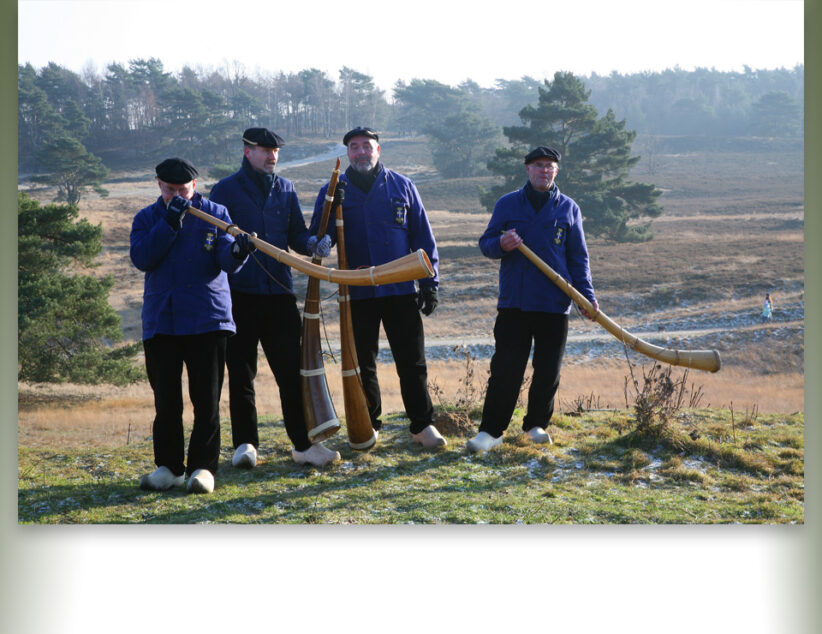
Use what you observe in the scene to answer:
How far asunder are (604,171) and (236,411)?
1039cm

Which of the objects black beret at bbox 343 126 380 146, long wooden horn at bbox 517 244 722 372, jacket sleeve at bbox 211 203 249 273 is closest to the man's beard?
black beret at bbox 343 126 380 146

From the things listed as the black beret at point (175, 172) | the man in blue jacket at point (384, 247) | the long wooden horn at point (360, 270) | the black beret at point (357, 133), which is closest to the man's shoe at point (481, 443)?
the man in blue jacket at point (384, 247)

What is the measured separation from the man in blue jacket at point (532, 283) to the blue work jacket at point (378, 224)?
41 centimetres

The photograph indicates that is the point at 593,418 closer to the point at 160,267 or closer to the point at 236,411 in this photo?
the point at 236,411

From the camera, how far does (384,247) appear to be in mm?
4004

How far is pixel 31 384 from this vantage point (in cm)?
616

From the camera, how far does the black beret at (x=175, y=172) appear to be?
11.2ft

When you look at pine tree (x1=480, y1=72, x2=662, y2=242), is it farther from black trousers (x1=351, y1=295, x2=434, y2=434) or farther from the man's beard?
black trousers (x1=351, y1=295, x2=434, y2=434)

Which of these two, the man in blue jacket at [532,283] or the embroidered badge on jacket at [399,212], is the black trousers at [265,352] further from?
the man in blue jacket at [532,283]

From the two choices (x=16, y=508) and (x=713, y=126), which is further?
(x=713, y=126)

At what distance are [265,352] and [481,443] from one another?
119 centimetres

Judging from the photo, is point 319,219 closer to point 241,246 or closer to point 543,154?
point 241,246

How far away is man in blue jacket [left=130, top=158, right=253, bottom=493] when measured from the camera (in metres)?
3.42

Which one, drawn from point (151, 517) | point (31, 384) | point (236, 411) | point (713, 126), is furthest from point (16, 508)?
point (713, 126)
